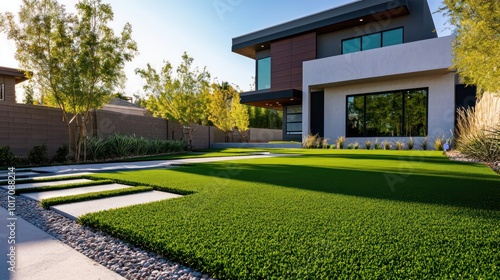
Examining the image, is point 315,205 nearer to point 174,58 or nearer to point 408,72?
point 408,72

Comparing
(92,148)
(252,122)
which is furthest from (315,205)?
(252,122)

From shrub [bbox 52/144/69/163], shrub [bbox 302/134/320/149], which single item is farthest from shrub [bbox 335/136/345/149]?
shrub [bbox 52/144/69/163]

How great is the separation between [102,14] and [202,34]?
11.3 feet

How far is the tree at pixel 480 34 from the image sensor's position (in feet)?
12.7

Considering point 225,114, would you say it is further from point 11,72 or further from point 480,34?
point 480,34

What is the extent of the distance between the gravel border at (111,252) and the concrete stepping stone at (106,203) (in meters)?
0.08

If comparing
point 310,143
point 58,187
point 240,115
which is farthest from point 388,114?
point 58,187

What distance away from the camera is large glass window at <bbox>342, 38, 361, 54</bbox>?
14.7 metres

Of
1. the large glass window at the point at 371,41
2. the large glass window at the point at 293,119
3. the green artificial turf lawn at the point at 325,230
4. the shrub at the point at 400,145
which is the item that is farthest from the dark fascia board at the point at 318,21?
the green artificial turf lawn at the point at 325,230

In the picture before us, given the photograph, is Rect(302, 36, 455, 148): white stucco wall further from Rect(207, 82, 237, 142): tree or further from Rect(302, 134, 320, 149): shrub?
Rect(207, 82, 237, 142): tree

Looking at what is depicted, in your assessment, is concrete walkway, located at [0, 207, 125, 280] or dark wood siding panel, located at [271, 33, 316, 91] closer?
concrete walkway, located at [0, 207, 125, 280]

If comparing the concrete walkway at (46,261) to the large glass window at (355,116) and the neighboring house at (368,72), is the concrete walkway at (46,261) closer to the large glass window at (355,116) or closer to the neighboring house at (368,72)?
the neighboring house at (368,72)

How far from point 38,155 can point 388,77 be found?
13.8 meters

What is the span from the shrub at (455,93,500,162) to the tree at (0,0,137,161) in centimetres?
1086
